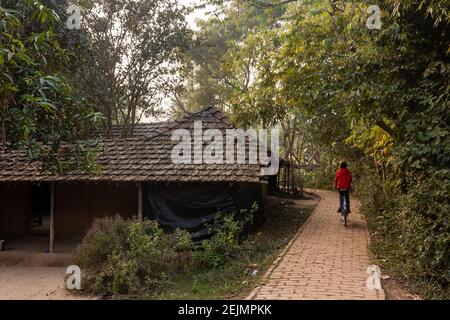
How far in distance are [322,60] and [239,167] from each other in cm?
360

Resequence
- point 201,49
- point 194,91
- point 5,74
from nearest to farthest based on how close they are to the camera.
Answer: point 5,74, point 201,49, point 194,91

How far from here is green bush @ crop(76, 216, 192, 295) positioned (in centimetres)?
829

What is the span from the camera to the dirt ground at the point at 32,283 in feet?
28.3

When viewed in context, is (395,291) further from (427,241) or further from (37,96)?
(37,96)

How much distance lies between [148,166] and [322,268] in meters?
6.16

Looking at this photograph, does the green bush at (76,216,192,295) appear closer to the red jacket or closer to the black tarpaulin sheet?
the black tarpaulin sheet

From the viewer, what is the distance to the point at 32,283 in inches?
390

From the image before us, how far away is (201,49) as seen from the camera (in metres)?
25.5

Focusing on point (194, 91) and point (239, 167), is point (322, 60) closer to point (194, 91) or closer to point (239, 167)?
point (239, 167)

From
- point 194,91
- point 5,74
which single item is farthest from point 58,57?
point 194,91

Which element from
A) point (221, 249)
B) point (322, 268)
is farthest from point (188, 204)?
point (322, 268)

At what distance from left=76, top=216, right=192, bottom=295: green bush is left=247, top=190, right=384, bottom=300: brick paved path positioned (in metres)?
2.49

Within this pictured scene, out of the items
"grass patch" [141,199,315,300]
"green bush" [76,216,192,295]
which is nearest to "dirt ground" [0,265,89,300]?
"green bush" [76,216,192,295]

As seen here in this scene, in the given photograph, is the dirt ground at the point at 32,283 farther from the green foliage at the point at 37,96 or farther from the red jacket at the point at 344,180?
the red jacket at the point at 344,180
